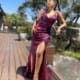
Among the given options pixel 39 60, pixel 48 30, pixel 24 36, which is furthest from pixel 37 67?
pixel 24 36

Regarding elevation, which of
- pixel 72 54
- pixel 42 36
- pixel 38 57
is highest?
pixel 42 36

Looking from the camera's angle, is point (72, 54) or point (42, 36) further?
point (72, 54)

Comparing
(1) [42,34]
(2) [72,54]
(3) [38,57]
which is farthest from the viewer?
(2) [72,54]

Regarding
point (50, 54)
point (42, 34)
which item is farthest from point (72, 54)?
point (42, 34)

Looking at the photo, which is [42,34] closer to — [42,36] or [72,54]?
[42,36]

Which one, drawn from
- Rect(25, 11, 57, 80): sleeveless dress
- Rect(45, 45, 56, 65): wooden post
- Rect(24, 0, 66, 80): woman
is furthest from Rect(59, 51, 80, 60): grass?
Rect(24, 0, 66, 80): woman

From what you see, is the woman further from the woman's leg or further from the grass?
the grass

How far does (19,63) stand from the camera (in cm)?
707

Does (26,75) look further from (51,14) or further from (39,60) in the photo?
(51,14)

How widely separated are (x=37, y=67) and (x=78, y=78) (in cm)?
226

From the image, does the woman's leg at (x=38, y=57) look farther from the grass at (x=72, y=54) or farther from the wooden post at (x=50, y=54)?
the grass at (x=72, y=54)

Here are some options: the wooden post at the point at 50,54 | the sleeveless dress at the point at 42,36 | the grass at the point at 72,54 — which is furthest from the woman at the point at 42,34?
the grass at the point at 72,54

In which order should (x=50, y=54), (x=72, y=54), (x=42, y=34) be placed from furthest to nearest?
1. (x=72, y=54)
2. (x=50, y=54)
3. (x=42, y=34)

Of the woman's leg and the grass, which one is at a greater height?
the woman's leg
